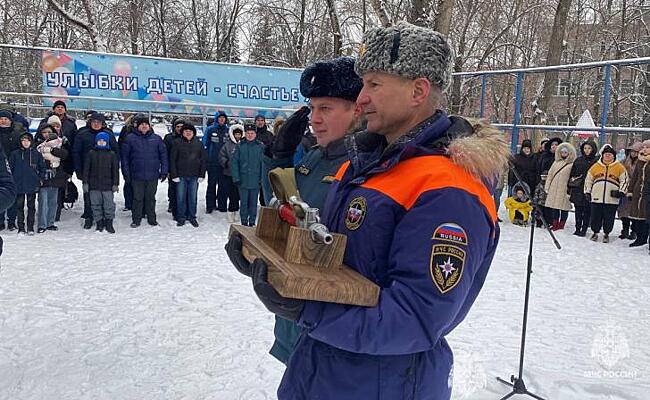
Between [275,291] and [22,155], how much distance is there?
814 cm

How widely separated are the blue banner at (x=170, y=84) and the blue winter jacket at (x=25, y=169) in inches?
166

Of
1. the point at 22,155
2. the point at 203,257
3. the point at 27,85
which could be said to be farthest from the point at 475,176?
the point at 27,85

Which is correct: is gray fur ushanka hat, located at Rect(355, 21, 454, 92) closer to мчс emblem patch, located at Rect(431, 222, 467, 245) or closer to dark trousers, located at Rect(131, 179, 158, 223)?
мчс emblem patch, located at Rect(431, 222, 467, 245)

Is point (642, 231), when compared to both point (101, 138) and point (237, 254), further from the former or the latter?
point (237, 254)

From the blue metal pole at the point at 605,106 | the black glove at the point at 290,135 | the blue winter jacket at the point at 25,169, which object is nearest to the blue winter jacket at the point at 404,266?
the black glove at the point at 290,135

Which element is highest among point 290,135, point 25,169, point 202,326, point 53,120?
point 53,120

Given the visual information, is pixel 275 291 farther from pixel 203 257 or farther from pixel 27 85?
pixel 27 85

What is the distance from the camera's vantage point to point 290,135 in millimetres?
3078

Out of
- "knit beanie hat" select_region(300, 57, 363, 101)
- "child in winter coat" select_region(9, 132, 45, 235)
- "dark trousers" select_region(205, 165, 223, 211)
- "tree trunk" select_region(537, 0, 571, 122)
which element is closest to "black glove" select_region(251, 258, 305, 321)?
"knit beanie hat" select_region(300, 57, 363, 101)

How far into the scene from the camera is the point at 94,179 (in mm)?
8844

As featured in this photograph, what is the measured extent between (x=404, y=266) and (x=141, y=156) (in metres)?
8.60

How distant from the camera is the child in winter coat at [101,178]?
8.81m

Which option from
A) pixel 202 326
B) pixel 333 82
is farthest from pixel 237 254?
pixel 202 326

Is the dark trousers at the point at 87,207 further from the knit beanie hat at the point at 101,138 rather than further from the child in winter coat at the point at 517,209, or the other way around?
the child in winter coat at the point at 517,209
